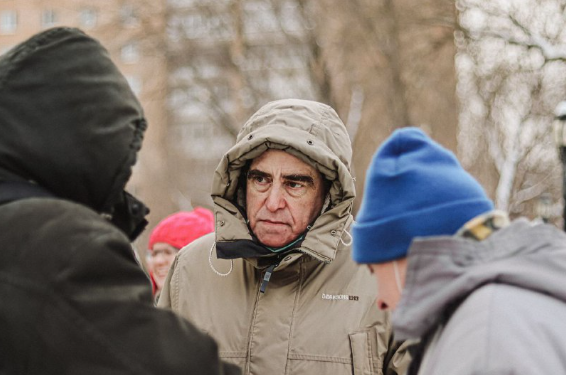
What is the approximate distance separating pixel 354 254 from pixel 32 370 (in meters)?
0.82

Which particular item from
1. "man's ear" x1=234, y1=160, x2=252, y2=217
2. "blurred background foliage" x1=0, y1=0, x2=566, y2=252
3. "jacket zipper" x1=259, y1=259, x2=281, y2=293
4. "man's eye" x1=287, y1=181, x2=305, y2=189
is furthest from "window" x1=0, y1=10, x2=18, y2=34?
"jacket zipper" x1=259, y1=259, x2=281, y2=293

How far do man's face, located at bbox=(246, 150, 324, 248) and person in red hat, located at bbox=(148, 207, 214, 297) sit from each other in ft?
8.24

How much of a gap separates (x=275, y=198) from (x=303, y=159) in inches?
8.3

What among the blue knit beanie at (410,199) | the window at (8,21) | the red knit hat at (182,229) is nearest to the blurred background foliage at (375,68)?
the red knit hat at (182,229)

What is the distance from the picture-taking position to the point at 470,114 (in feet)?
54.1

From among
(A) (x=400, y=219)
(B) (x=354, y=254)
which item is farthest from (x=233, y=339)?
(A) (x=400, y=219)

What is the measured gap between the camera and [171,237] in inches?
216

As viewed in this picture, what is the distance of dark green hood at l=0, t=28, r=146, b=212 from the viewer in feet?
5.21

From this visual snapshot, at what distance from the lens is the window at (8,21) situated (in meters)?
63.4

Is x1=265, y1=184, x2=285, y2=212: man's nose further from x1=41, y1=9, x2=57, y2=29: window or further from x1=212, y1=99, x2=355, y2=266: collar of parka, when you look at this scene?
x1=41, y1=9, x2=57, y2=29: window

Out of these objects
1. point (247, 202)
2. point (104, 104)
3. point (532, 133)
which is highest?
point (104, 104)

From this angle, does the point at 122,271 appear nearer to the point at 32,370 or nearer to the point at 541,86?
the point at 32,370

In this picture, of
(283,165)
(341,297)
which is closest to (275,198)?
(283,165)

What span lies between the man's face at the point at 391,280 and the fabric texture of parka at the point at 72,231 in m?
0.44
